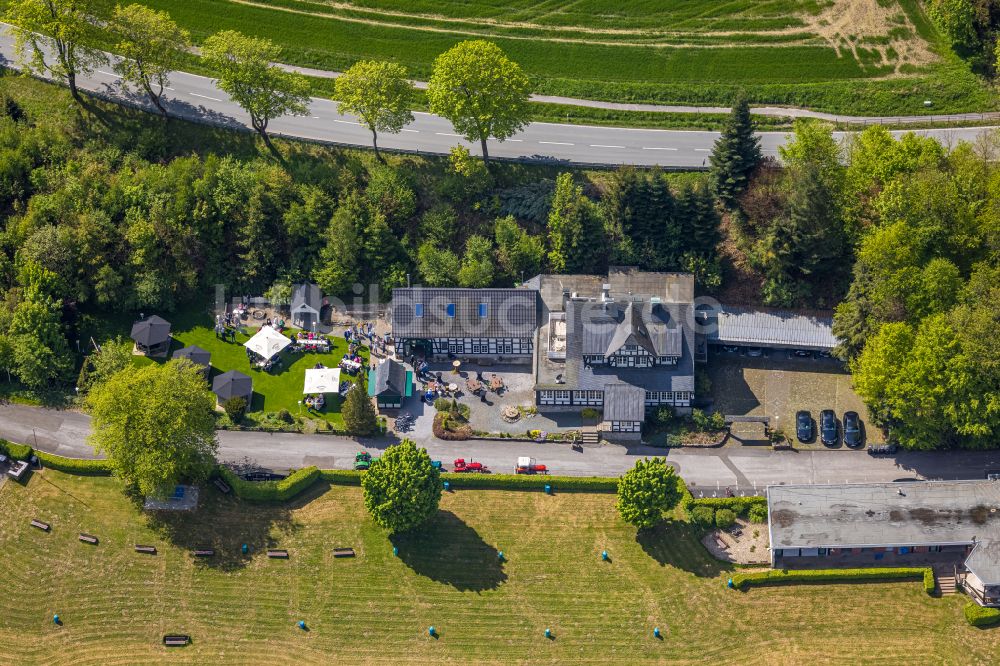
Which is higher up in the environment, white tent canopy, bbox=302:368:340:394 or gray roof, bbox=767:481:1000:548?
white tent canopy, bbox=302:368:340:394

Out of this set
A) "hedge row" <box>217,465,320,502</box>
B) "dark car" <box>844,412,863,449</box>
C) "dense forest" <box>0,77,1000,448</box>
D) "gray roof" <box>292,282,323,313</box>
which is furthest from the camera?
"gray roof" <box>292,282,323,313</box>

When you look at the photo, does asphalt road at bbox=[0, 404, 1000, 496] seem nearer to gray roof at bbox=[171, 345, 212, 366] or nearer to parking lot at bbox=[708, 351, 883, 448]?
parking lot at bbox=[708, 351, 883, 448]

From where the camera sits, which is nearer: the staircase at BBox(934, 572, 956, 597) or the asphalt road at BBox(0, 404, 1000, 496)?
the staircase at BBox(934, 572, 956, 597)

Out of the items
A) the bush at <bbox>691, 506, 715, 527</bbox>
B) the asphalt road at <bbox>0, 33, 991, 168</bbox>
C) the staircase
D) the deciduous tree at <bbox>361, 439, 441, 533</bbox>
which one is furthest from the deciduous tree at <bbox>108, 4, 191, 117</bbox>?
the staircase

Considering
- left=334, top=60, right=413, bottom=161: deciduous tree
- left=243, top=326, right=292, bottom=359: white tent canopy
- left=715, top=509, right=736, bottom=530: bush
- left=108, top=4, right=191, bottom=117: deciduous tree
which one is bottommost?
left=715, top=509, right=736, bottom=530: bush

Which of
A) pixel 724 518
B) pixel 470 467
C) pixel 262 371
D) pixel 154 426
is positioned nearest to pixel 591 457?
pixel 470 467

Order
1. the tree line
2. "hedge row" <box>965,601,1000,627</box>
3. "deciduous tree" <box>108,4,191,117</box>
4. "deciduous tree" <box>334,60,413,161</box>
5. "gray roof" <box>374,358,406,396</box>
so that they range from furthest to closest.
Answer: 1. "deciduous tree" <box>108,4,191,117</box>
2. "deciduous tree" <box>334,60,413,161</box>
3. the tree line
4. "gray roof" <box>374,358,406,396</box>
5. "hedge row" <box>965,601,1000,627</box>

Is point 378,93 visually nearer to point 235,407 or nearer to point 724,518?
point 235,407
